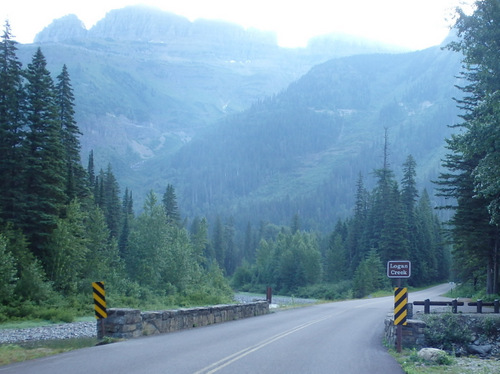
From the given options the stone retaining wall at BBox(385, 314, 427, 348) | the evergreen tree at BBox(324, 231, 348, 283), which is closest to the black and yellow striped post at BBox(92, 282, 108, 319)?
the stone retaining wall at BBox(385, 314, 427, 348)

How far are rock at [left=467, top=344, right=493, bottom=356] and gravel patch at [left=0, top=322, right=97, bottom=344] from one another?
49.5ft

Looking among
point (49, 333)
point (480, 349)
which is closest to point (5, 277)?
point (49, 333)

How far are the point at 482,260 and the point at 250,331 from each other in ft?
86.3

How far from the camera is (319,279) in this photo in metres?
92.9

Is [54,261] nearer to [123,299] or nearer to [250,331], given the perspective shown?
[123,299]

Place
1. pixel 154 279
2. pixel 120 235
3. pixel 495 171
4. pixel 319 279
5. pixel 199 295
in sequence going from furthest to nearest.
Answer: pixel 319 279 → pixel 120 235 → pixel 154 279 → pixel 199 295 → pixel 495 171

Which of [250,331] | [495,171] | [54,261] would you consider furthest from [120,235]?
[495,171]

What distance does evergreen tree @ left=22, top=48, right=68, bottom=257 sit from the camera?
35.0 metres

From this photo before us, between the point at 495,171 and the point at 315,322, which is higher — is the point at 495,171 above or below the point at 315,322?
above

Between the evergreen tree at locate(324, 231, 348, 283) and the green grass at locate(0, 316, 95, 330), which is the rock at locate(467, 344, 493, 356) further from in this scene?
the evergreen tree at locate(324, 231, 348, 283)

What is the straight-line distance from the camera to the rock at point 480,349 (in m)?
19.7

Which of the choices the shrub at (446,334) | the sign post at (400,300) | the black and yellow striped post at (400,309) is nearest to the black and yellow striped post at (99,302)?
the sign post at (400,300)

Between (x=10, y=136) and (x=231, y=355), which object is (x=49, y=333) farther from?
(x=10, y=136)

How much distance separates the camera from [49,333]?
74.5ft
